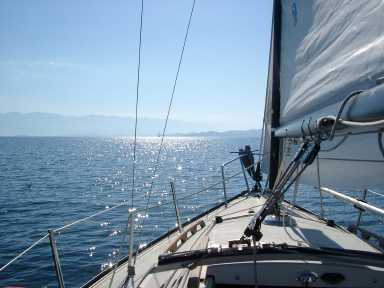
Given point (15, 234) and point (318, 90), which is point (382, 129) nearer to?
point (318, 90)

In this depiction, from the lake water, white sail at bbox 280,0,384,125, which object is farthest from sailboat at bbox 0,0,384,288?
the lake water

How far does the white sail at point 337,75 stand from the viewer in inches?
91.7

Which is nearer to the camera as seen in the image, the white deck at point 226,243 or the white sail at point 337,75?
the white sail at point 337,75

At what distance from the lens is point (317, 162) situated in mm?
3451

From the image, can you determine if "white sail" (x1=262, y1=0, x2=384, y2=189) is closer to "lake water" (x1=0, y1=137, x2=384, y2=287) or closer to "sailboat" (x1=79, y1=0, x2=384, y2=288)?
"sailboat" (x1=79, y1=0, x2=384, y2=288)

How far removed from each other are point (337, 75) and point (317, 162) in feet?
3.17

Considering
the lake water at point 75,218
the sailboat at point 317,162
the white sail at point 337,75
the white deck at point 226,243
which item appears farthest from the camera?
the lake water at point 75,218

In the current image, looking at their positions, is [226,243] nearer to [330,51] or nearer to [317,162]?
[317,162]

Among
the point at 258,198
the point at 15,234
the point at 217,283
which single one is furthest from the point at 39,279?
the point at 217,283

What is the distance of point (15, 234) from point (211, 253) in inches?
502

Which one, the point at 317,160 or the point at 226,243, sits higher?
the point at 317,160

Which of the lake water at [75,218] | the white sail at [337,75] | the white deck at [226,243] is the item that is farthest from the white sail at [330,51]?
the lake water at [75,218]

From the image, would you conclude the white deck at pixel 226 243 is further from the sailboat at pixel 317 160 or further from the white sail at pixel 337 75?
the white sail at pixel 337 75

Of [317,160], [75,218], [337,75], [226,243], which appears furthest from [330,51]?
[75,218]
